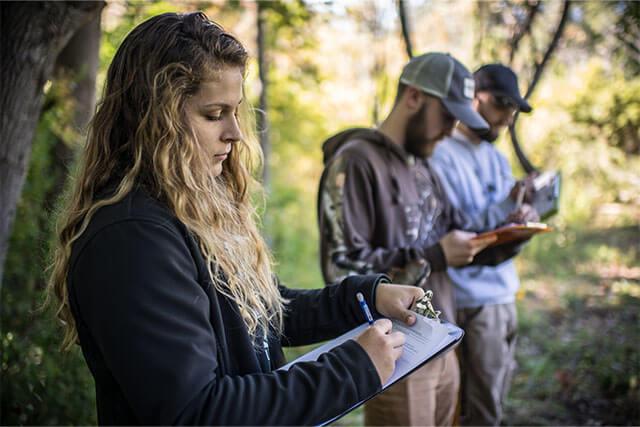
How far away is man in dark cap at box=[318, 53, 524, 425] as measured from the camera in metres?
2.66

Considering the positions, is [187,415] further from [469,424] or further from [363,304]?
[469,424]

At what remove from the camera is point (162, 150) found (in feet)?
4.54

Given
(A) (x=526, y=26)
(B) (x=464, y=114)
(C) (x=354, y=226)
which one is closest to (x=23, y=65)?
(C) (x=354, y=226)

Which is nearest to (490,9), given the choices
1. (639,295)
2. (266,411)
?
(639,295)

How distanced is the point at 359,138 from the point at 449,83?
1.60 ft

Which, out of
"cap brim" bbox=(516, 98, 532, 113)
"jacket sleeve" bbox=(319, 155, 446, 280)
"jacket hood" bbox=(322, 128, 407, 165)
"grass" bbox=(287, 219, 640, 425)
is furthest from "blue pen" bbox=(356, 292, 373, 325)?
"grass" bbox=(287, 219, 640, 425)

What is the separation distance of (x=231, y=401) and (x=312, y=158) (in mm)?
10635

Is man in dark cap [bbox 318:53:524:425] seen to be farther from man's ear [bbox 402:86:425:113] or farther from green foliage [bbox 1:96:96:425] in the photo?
green foliage [bbox 1:96:96:425]

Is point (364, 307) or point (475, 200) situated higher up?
point (475, 200)

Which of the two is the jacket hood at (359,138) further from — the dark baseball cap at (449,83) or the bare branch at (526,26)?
the bare branch at (526,26)

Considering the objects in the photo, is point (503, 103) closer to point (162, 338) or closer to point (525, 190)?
point (525, 190)

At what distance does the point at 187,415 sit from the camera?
121cm

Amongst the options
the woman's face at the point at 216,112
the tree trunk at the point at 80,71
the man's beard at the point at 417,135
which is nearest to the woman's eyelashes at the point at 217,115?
the woman's face at the point at 216,112

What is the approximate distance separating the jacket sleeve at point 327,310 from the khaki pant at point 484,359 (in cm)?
166
